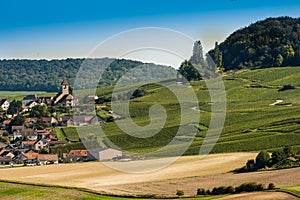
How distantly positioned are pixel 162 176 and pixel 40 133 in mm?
45964

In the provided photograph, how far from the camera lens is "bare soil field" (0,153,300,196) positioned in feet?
123

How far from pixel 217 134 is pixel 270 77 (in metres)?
43.9

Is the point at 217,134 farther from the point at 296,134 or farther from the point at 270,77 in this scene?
the point at 270,77

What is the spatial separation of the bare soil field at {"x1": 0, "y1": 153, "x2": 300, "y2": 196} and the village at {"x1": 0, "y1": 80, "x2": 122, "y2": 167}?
21.7ft

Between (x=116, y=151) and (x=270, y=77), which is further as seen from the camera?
(x=270, y=77)

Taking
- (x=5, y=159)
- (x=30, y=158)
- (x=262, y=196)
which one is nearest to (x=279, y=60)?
(x=30, y=158)

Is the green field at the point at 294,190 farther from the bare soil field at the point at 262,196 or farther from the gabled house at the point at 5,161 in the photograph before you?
the gabled house at the point at 5,161

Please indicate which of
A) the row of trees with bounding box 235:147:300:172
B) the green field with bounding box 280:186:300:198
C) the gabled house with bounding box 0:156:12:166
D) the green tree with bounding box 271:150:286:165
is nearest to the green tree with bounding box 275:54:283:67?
the gabled house with bounding box 0:156:12:166

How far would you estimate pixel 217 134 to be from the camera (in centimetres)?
6638

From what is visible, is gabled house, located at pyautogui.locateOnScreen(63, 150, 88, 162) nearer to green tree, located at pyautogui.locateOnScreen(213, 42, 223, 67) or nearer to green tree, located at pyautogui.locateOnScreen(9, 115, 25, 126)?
green tree, located at pyautogui.locateOnScreen(9, 115, 25, 126)

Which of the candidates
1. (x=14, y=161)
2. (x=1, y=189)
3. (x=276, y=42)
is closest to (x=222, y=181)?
(x=1, y=189)

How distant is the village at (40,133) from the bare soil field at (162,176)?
6.62 m

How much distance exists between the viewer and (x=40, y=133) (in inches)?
3361

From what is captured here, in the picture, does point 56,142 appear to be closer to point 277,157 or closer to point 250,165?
point 250,165
